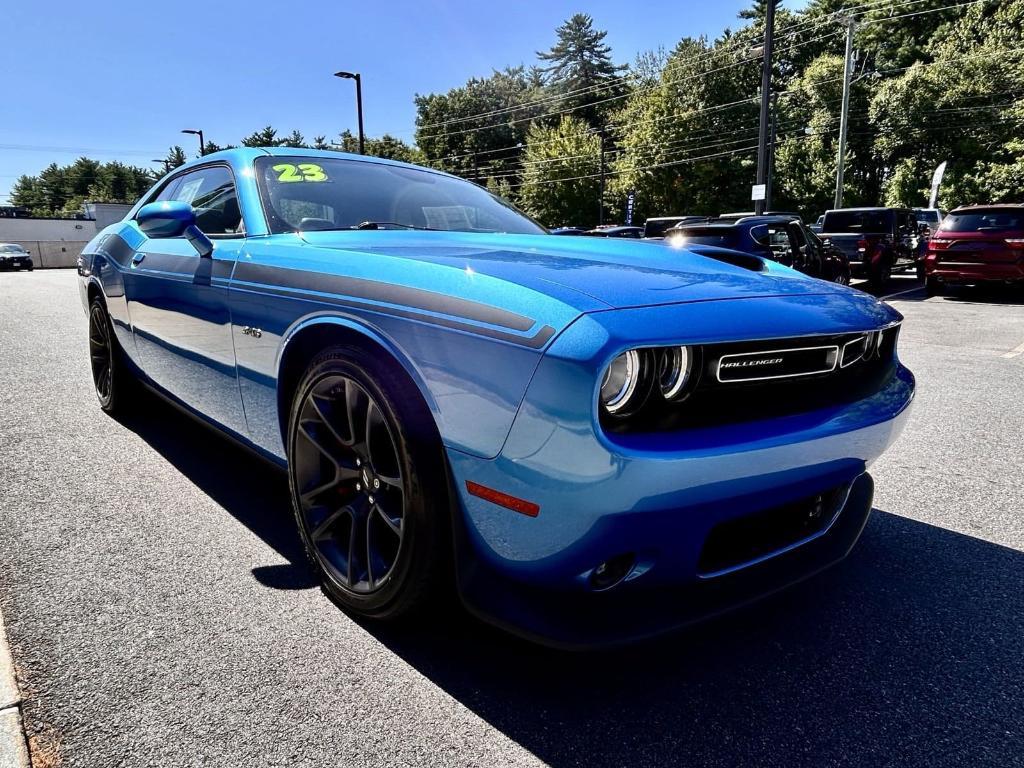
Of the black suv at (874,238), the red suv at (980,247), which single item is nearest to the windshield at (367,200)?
the red suv at (980,247)

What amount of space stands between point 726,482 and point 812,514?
0.58 meters

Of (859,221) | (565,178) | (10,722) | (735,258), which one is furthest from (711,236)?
(565,178)

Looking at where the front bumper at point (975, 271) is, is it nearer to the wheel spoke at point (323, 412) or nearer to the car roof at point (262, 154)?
the car roof at point (262, 154)

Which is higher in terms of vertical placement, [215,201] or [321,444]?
[215,201]

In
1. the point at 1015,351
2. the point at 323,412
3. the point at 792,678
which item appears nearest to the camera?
the point at 792,678

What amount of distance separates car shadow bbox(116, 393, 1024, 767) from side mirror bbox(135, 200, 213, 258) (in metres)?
1.28

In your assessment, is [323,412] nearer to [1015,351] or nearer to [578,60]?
[1015,351]

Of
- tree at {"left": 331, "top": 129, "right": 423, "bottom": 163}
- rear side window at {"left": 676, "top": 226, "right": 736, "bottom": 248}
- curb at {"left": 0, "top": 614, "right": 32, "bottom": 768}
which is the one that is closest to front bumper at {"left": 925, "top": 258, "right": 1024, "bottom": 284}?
rear side window at {"left": 676, "top": 226, "right": 736, "bottom": 248}

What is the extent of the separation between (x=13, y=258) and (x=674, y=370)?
122 ft

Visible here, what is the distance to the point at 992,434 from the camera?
3.95m

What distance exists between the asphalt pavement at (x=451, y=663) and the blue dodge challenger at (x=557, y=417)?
239 millimetres

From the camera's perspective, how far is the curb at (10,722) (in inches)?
57.1

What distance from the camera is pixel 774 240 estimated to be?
9.52 meters

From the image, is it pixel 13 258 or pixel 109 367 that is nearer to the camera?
pixel 109 367
